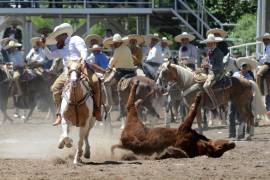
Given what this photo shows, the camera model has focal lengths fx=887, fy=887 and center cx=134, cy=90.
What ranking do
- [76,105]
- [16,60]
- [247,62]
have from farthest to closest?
[16,60], [247,62], [76,105]

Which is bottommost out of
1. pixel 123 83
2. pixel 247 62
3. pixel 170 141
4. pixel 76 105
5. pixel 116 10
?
pixel 170 141

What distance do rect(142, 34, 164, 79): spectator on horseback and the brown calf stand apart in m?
11.9

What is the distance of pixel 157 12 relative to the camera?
34.0 meters

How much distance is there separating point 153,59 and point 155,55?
18cm

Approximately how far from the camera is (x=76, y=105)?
563 inches

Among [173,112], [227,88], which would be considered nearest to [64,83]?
[227,88]

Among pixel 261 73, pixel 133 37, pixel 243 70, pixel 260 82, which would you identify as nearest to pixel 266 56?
pixel 261 73

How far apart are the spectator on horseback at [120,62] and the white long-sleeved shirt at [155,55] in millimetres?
3910

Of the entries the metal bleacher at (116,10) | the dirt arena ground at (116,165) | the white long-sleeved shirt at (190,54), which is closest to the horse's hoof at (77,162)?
the dirt arena ground at (116,165)

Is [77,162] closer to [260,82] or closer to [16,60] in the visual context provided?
[260,82]

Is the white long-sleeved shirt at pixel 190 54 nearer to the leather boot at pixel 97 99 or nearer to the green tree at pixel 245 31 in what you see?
the green tree at pixel 245 31

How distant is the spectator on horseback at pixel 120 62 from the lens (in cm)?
2308

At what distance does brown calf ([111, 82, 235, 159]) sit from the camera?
549 inches

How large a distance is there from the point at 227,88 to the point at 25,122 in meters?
7.68
